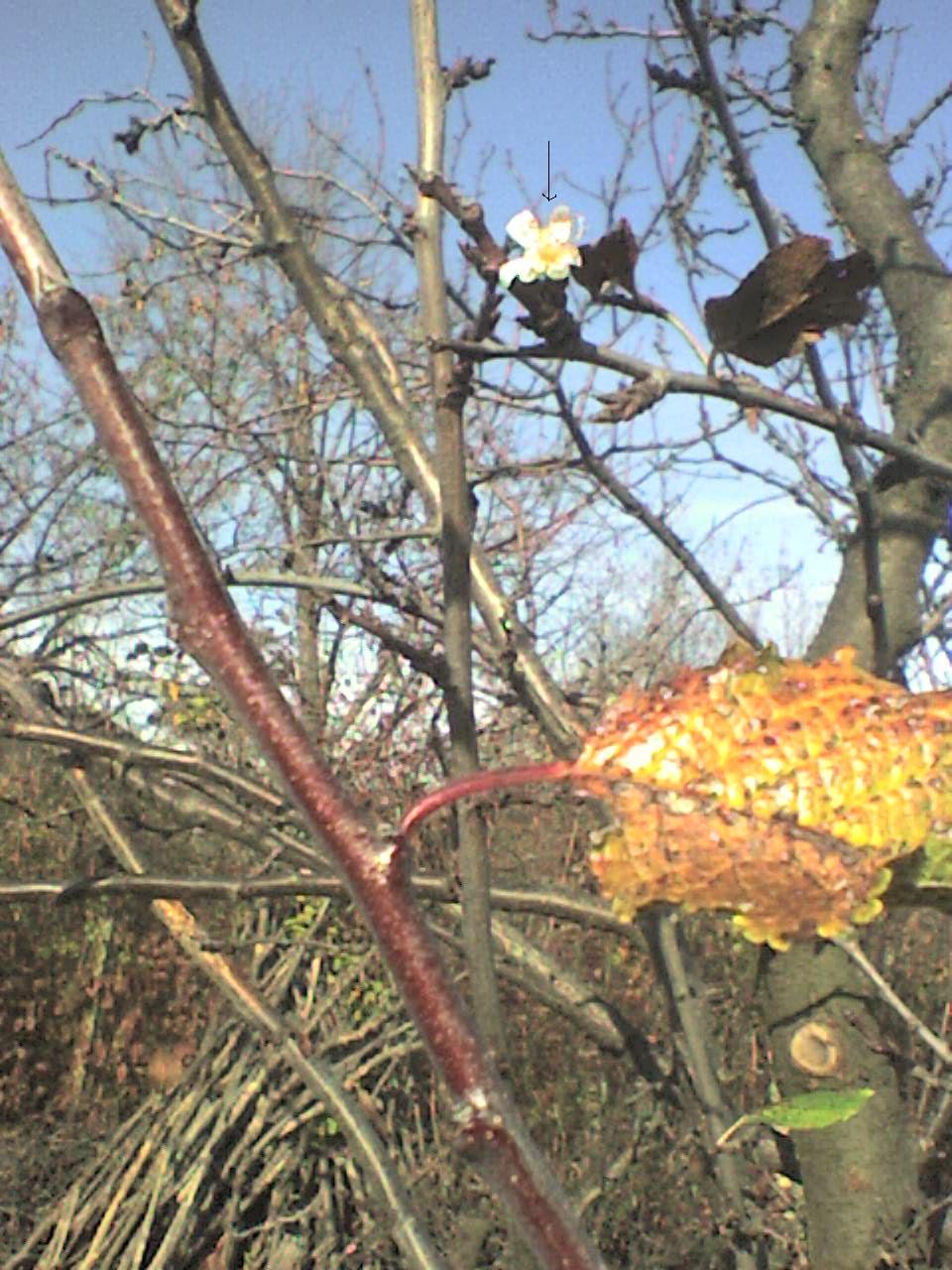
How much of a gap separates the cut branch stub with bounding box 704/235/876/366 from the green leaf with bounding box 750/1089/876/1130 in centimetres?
28

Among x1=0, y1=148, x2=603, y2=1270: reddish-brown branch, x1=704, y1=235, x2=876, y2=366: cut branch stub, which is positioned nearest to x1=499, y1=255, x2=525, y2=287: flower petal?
x1=704, y1=235, x2=876, y2=366: cut branch stub

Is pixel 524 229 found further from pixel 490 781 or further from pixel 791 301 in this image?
pixel 490 781

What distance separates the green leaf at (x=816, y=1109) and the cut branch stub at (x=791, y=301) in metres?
0.28

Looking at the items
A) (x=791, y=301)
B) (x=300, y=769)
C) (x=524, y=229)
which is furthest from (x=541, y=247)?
(x=300, y=769)

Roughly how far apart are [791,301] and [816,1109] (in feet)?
0.95

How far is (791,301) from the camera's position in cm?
46

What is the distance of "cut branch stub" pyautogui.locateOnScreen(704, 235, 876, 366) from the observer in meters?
0.45

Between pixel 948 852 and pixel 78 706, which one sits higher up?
pixel 78 706

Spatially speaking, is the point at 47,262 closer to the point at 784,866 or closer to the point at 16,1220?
the point at 784,866

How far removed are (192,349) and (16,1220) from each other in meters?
4.84

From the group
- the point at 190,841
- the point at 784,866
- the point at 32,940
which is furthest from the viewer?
the point at 190,841

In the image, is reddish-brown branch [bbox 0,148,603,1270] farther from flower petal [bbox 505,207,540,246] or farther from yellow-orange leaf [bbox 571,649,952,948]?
flower petal [bbox 505,207,540,246]

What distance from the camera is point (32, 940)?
3.87 metres

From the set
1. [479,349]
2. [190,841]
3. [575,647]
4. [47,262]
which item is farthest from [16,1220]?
[575,647]
